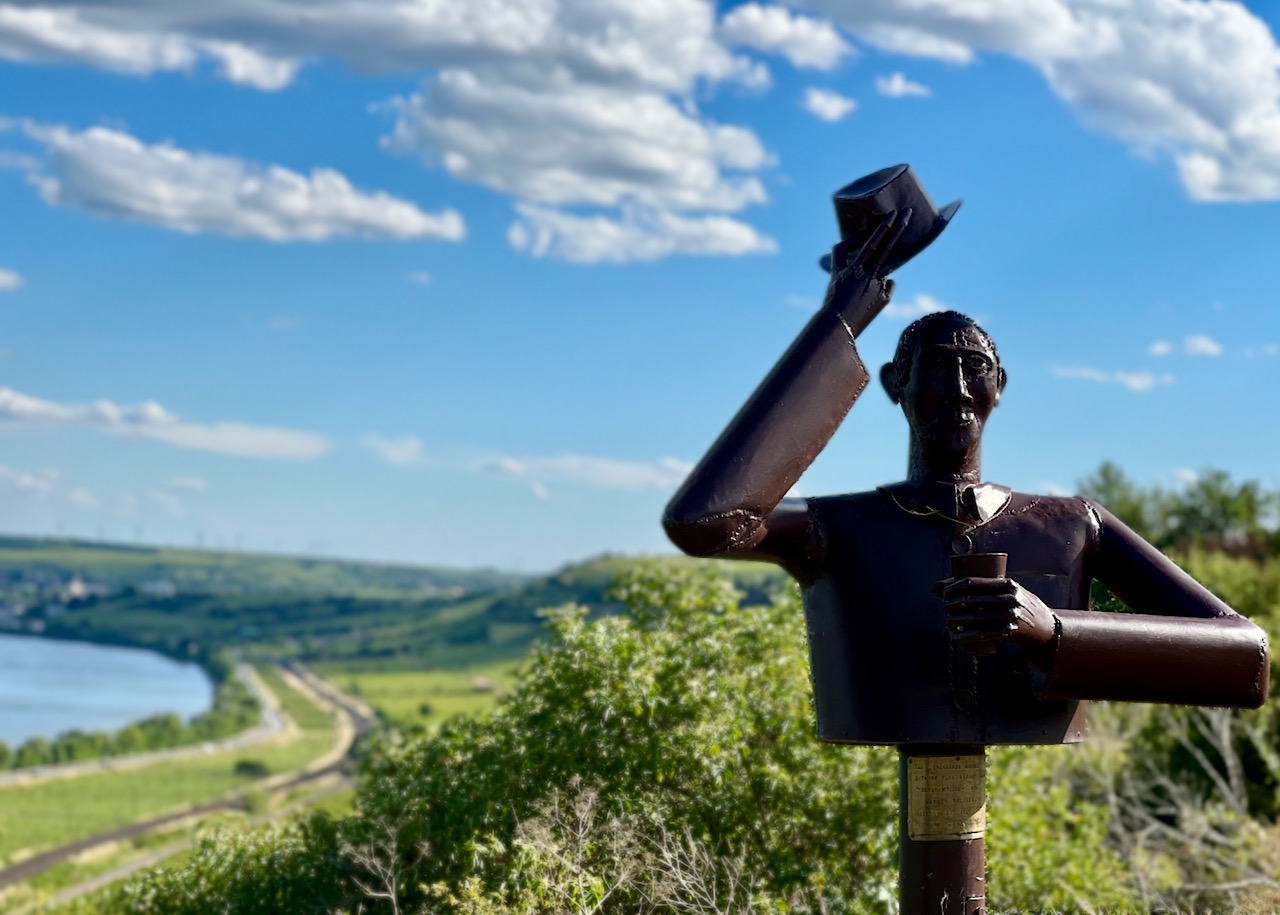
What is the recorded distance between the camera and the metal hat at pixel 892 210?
6348mm

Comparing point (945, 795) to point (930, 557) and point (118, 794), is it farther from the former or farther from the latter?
point (118, 794)

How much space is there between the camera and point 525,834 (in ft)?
28.8

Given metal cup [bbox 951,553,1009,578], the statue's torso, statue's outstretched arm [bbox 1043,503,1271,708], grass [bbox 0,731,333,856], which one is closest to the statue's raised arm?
the statue's torso

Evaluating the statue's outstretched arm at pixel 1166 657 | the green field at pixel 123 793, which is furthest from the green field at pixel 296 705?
the statue's outstretched arm at pixel 1166 657

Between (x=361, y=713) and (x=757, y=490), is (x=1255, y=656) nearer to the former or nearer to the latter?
(x=757, y=490)

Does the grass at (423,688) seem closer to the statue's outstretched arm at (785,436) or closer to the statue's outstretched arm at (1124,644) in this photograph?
the statue's outstretched arm at (785,436)

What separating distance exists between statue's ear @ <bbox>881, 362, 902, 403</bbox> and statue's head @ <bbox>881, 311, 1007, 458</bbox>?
13 cm

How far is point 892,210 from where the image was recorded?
6.34 meters

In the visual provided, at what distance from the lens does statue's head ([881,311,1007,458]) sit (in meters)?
6.32

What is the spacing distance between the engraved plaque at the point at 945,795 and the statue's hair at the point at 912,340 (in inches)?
60.4

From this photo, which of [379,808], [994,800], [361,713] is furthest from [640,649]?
[361,713]

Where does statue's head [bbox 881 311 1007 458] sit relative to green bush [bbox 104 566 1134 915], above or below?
above

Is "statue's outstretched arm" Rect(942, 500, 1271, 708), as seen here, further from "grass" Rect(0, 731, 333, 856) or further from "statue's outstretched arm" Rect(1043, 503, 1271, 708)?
"grass" Rect(0, 731, 333, 856)

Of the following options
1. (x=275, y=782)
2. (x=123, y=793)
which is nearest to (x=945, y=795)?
(x=275, y=782)
